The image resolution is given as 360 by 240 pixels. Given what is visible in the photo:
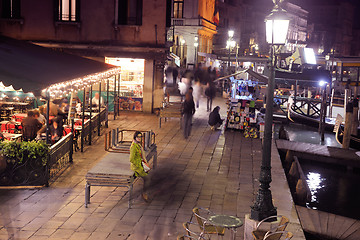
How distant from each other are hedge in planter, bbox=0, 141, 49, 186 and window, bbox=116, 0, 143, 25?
13747 mm

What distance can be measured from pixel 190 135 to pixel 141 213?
8.77 m

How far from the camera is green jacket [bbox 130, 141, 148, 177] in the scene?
9086 millimetres

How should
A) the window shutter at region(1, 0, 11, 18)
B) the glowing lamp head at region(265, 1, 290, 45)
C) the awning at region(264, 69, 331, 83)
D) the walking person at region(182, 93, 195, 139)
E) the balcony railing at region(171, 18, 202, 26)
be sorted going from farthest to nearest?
1. the balcony railing at region(171, 18, 202, 26)
2. the window shutter at region(1, 0, 11, 18)
3. the awning at region(264, 69, 331, 83)
4. the walking person at region(182, 93, 195, 139)
5. the glowing lamp head at region(265, 1, 290, 45)

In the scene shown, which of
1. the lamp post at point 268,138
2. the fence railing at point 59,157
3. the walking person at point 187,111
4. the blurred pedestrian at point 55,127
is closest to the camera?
the lamp post at point 268,138

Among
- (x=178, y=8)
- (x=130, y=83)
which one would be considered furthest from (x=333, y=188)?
(x=178, y=8)

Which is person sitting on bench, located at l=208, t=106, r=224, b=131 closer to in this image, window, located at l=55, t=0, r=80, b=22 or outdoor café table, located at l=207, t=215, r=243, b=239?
window, located at l=55, t=0, r=80, b=22

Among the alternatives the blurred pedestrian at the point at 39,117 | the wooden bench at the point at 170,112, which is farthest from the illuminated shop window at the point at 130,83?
the blurred pedestrian at the point at 39,117

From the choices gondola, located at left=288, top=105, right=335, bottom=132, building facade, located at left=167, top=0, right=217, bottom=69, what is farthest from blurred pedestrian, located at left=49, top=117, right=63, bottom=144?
building facade, located at left=167, top=0, right=217, bottom=69

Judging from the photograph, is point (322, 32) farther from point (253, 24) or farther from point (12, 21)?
point (12, 21)

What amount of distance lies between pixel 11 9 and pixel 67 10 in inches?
117

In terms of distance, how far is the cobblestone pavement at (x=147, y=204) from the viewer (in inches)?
303

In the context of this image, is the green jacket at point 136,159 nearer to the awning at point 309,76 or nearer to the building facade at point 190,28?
the awning at point 309,76

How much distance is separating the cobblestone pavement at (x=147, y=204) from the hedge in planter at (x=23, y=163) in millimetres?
270

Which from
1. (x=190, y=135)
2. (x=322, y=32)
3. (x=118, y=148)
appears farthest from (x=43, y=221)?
(x=322, y=32)
